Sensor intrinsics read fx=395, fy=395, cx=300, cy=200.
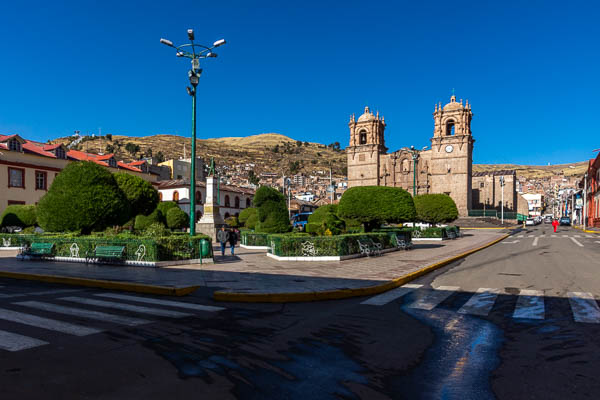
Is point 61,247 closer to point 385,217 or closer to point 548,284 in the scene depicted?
point 385,217

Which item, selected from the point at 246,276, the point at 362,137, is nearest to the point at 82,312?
the point at 246,276

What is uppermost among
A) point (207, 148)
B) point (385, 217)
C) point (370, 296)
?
point (207, 148)

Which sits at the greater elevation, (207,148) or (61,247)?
(207,148)

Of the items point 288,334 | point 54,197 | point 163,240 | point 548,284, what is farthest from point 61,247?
point 548,284

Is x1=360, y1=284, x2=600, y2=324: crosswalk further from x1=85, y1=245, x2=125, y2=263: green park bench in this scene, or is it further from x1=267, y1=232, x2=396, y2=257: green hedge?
x1=85, y1=245, x2=125, y2=263: green park bench

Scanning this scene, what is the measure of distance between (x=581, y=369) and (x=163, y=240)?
40.1 feet

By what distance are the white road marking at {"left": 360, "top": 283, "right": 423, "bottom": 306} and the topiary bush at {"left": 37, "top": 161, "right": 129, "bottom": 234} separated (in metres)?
14.2

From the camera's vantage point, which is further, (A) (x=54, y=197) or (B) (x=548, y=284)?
(A) (x=54, y=197)

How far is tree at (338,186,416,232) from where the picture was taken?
19.7m

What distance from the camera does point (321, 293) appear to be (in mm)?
8453

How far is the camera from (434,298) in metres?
8.48

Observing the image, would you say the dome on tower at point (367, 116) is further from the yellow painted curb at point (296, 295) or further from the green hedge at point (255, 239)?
the yellow painted curb at point (296, 295)

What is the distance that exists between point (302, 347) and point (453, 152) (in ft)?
248

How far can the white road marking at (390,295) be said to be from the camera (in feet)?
26.7
